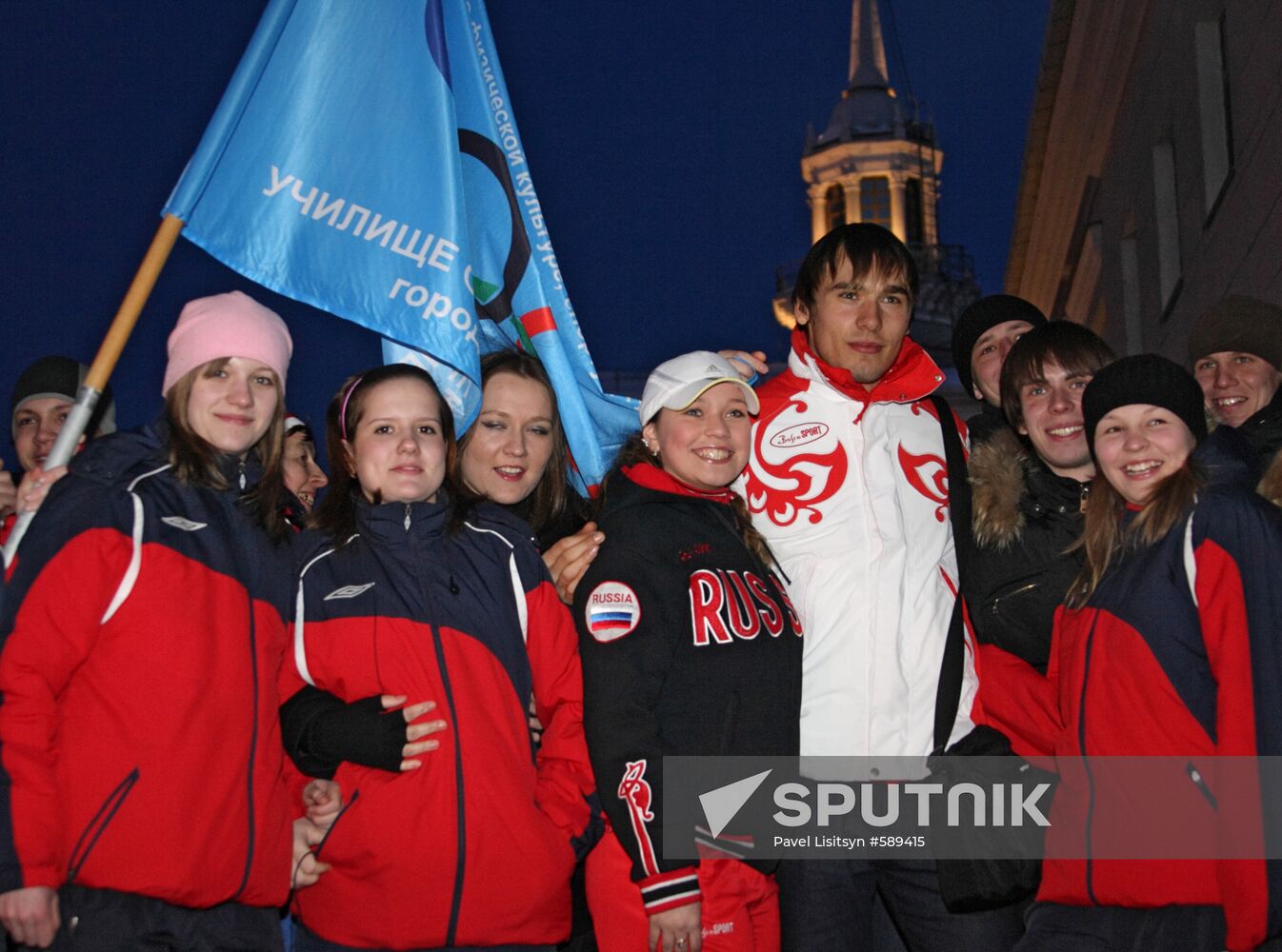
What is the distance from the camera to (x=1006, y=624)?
4.13 m

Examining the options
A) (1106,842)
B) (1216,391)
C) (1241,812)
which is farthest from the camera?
(1216,391)

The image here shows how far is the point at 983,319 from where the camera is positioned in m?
5.43

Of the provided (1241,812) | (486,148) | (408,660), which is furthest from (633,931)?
(486,148)

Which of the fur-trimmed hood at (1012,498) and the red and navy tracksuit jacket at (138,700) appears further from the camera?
the fur-trimmed hood at (1012,498)

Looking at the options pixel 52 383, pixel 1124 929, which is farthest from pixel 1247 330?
pixel 52 383

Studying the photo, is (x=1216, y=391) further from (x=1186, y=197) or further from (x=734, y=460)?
(x=1186, y=197)

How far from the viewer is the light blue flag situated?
408 cm

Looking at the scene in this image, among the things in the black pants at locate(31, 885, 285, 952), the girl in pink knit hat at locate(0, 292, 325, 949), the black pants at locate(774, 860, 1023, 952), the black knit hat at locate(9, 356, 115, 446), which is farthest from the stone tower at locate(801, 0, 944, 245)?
the black pants at locate(31, 885, 285, 952)

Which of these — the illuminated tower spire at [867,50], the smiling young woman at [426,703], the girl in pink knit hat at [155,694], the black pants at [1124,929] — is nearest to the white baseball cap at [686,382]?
the smiling young woman at [426,703]

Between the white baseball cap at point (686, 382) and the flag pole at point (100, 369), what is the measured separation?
1602 mm

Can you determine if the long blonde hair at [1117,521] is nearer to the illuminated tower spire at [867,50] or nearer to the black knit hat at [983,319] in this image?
the black knit hat at [983,319]

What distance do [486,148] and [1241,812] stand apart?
135 inches

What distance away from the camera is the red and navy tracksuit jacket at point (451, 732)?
3.37 meters

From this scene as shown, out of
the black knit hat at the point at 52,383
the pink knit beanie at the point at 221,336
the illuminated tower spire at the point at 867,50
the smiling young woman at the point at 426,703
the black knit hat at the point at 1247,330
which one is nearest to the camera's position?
the smiling young woman at the point at 426,703
